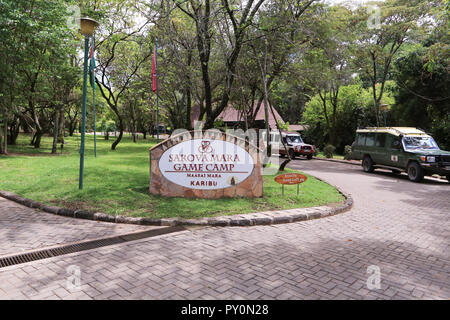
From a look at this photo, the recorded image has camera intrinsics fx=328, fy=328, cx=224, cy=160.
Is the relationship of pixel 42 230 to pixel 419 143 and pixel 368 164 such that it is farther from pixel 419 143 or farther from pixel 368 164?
pixel 368 164

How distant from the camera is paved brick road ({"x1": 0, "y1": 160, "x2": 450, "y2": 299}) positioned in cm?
385

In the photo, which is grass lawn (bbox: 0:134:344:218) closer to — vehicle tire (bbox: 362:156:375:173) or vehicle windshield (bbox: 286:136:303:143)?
vehicle tire (bbox: 362:156:375:173)

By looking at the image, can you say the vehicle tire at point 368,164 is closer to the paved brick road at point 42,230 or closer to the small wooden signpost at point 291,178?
the small wooden signpost at point 291,178

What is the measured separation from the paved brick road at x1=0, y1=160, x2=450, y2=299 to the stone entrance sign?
221 centimetres

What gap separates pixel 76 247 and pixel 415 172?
533 inches

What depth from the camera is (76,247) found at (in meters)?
5.34

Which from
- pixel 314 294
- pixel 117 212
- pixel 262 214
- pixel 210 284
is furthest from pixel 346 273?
pixel 117 212

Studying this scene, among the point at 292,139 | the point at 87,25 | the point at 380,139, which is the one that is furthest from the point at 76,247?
the point at 292,139

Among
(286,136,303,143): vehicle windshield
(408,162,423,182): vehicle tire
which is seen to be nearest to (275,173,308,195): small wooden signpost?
(408,162,423,182): vehicle tire

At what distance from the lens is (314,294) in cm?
383

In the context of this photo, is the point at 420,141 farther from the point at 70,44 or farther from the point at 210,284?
the point at 70,44

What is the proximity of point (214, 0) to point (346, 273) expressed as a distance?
38.9 ft

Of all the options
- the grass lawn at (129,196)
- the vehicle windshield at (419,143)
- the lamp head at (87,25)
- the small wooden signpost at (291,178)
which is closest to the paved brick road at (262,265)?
the grass lawn at (129,196)
